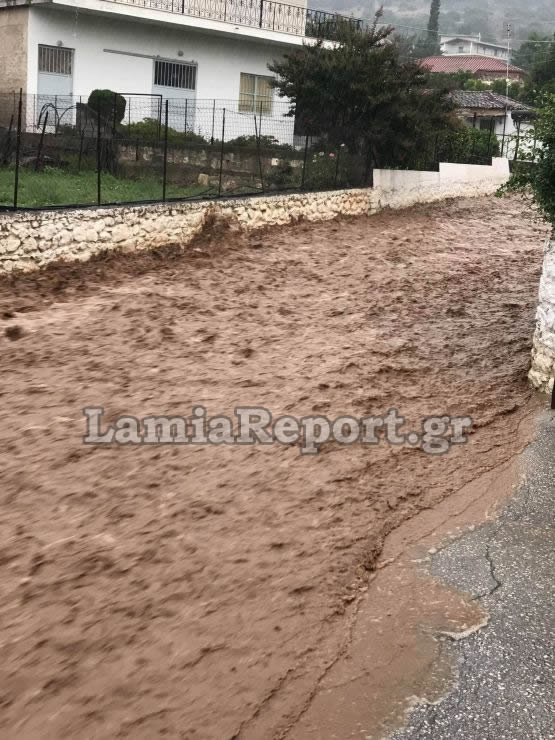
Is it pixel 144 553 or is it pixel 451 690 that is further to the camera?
pixel 144 553

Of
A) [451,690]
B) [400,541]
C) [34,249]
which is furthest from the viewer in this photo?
[34,249]

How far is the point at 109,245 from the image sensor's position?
43.6ft

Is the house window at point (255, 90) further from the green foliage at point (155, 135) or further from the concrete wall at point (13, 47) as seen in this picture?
the green foliage at point (155, 135)

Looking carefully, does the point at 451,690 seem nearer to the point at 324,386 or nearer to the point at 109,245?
the point at 324,386

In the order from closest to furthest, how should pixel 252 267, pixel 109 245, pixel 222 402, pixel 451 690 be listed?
pixel 451 690 → pixel 222 402 → pixel 109 245 → pixel 252 267

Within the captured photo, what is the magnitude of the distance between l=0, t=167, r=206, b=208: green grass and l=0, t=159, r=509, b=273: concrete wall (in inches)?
22.7

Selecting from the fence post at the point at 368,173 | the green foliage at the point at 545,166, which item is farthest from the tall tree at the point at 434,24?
the green foliage at the point at 545,166

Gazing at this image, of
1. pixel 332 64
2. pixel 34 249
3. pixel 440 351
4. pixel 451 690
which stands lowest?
pixel 451 690

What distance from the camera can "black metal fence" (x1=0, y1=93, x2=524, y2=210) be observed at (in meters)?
14.7

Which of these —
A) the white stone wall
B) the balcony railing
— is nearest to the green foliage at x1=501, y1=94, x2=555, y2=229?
the white stone wall

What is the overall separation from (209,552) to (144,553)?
0.42 meters

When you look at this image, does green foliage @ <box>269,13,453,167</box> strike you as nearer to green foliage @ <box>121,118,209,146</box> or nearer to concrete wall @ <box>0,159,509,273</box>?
concrete wall @ <box>0,159,509,273</box>

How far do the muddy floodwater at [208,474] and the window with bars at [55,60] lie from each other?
10967 millimetres

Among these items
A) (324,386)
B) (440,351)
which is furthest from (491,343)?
(324,386)
